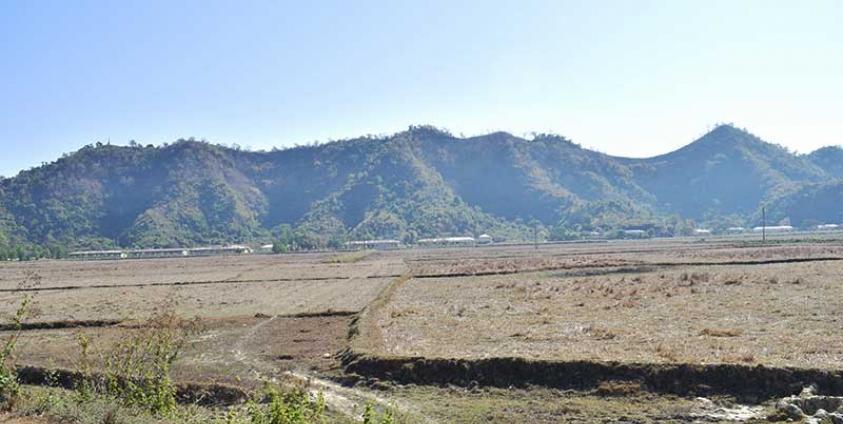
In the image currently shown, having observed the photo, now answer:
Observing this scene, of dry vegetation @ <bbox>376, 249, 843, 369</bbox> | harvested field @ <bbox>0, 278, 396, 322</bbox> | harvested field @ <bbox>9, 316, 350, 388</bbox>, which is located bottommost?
harvested field @ <bbox>0, 278, 396, 322</bbox>

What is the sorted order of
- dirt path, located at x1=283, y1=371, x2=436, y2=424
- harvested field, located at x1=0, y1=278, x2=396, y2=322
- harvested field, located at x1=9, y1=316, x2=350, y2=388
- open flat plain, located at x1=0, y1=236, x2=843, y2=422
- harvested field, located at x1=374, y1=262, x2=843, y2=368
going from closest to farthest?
1. dirt path, located at x1=283, y1=371, x2=436, y2=424
2. open flat plain, located at x1=0, y1=236, x2=843, y2=422
3. harvested field, located at x1=374, y1=262, x2=843, y2=368
4. harvested field, located at x1=9, y1=316, x2=350, y2=388
5. harvested field, located at x1=0, y1=278, x2=396, y2=322

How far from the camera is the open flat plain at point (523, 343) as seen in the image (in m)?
15.1

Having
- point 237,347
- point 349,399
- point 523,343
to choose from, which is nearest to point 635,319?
point 523,343

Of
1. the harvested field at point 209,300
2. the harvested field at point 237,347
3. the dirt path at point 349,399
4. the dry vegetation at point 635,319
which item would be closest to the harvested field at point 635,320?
the dry vegetation at point 635,319

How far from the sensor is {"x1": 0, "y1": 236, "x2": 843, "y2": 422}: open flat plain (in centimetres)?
1511

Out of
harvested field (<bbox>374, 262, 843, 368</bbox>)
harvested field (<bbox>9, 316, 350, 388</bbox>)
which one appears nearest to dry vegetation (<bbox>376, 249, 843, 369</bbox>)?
harvested field (<bbox>374, 262, 843, 368</bbox>)

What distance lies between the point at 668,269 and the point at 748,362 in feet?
122

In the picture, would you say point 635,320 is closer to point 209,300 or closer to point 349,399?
point 349,399

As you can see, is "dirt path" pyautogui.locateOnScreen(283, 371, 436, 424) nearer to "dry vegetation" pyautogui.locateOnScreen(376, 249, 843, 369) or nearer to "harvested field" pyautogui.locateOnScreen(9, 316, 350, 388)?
"harvested field" pyautogui.locateOnScreen(9, 316, 350, 388)

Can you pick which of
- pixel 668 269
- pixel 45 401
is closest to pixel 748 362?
pixel 45 401

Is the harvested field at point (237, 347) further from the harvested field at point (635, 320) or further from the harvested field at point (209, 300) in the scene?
the harvested field at point (635, 320)

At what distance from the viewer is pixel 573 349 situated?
1891 centimetres

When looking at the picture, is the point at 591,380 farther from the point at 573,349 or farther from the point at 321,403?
the point at 321,403

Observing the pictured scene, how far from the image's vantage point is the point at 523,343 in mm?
20359
